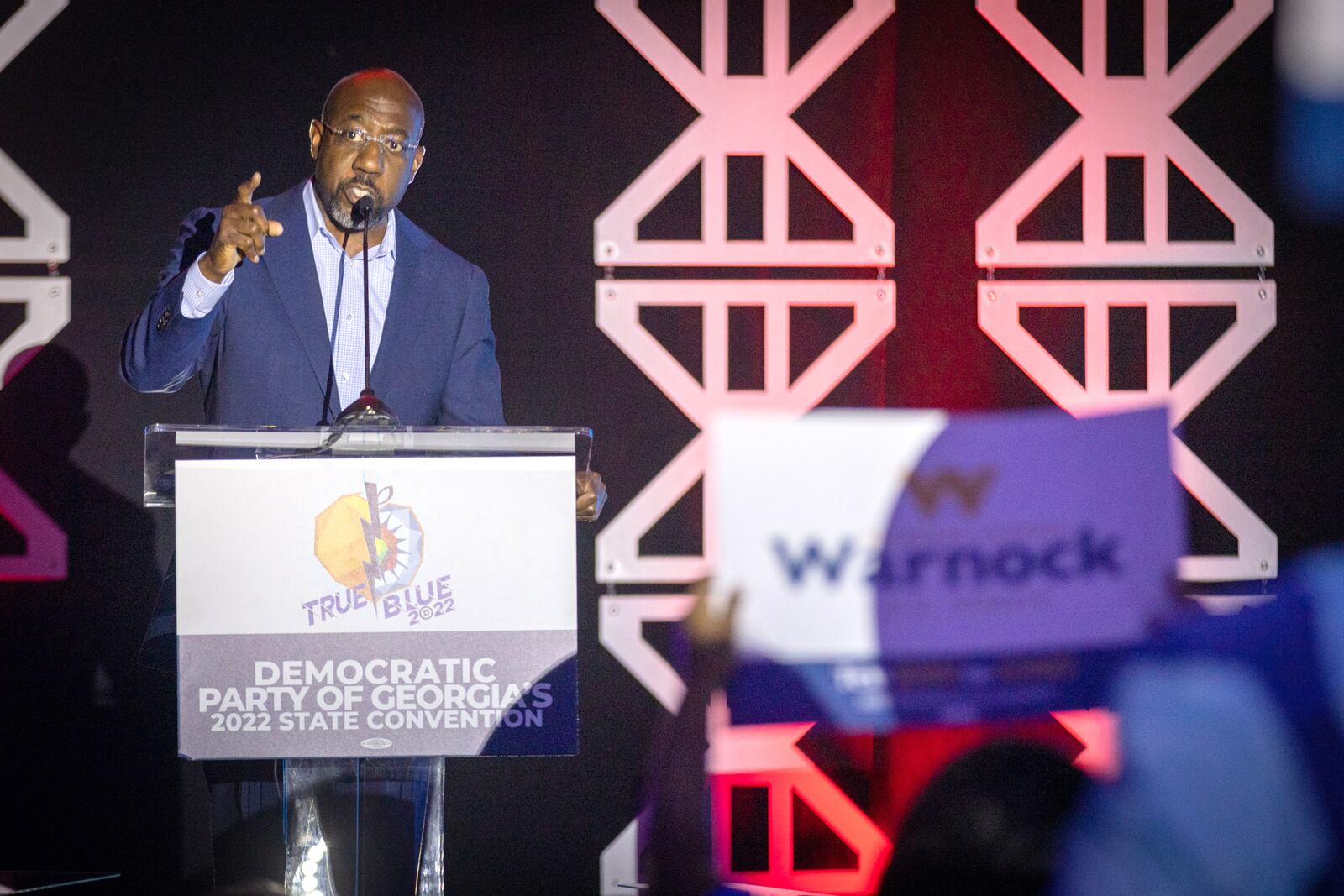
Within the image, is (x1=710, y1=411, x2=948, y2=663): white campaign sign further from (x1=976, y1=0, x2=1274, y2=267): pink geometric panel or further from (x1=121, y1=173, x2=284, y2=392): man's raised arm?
(x1=976, y1=0, x2=1274, y2=267): pink geometric panel

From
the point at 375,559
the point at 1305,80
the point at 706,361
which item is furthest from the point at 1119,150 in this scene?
the point at 375,559

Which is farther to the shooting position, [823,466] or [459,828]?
[459,828]

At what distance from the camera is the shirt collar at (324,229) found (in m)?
2.71

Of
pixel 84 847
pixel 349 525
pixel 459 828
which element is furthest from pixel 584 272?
pixel 84 847

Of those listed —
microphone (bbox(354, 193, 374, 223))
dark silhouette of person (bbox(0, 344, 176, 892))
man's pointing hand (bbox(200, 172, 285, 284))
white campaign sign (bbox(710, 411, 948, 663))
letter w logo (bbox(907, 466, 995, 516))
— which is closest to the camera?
white campaign sign (bbox(710, 411, 948, 663))

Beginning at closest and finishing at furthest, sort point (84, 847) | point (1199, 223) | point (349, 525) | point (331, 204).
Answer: point (349, 525) → point (331, 204) → point (84, 847) → point (1199, 223)

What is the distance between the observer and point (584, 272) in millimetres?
3328

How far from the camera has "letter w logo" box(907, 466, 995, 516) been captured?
1.89 m

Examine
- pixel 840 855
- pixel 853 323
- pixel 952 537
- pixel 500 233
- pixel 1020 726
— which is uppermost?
pixel 500 233

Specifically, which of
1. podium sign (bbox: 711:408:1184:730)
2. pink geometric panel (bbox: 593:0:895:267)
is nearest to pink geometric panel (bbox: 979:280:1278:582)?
pink geometric panel (bbox: 593:0:895:267)

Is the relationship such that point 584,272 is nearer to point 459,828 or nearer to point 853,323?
point 853,323

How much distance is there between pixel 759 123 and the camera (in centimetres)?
334

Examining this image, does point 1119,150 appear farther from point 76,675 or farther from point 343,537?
point 76,675

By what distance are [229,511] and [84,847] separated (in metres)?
1.89
